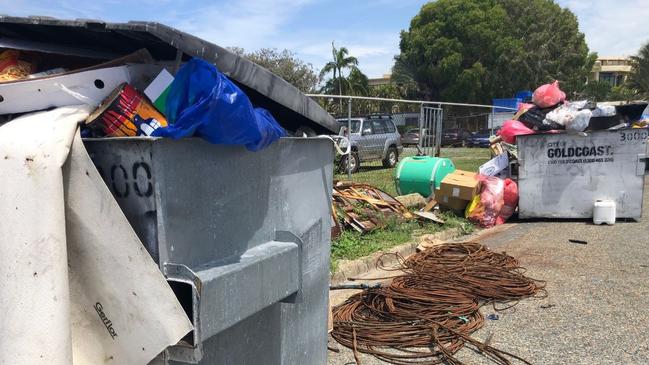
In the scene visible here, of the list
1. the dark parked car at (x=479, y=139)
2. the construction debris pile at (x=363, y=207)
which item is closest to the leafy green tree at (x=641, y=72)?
the dark parked car at (x=479, y=139)

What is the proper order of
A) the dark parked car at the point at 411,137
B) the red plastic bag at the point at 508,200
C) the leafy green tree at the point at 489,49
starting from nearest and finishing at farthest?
the red plastic bag at the point at 508,200
the dark parked car at the point at 411,137
the leafy green tree at the point at 489,49

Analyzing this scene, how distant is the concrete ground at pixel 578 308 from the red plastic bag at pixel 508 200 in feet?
4.18

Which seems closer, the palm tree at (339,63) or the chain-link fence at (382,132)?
the chain-link fence at (382,132)

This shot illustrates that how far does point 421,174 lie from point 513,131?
1765mm

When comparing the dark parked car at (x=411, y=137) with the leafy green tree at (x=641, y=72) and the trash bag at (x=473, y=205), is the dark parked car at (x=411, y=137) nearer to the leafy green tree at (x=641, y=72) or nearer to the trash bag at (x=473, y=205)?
the trash bag at (x=473, y=205)

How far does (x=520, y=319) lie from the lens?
4.32m

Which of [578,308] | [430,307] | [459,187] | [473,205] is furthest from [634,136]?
[430,307]

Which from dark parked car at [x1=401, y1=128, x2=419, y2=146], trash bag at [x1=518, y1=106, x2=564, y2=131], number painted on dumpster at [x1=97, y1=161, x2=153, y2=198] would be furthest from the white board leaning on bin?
dark parked car at [x1=401, y1=128, x2=419, y2=146]

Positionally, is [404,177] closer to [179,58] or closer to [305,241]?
[305,241]

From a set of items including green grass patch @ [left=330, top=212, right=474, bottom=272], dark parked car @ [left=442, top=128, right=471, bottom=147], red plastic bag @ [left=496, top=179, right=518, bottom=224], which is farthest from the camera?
dark parked car @ [left=442, top=128, right=471, bottom=147]

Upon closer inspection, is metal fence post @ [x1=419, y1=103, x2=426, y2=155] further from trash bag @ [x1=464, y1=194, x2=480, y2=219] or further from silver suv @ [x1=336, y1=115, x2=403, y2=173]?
trash bag @ [x1=464, y1=194, x2=480, y2=219]

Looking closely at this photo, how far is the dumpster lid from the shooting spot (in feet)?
5.49

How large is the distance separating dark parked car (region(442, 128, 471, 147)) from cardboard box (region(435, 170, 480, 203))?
20.3 meters

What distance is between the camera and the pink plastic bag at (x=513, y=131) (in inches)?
342
